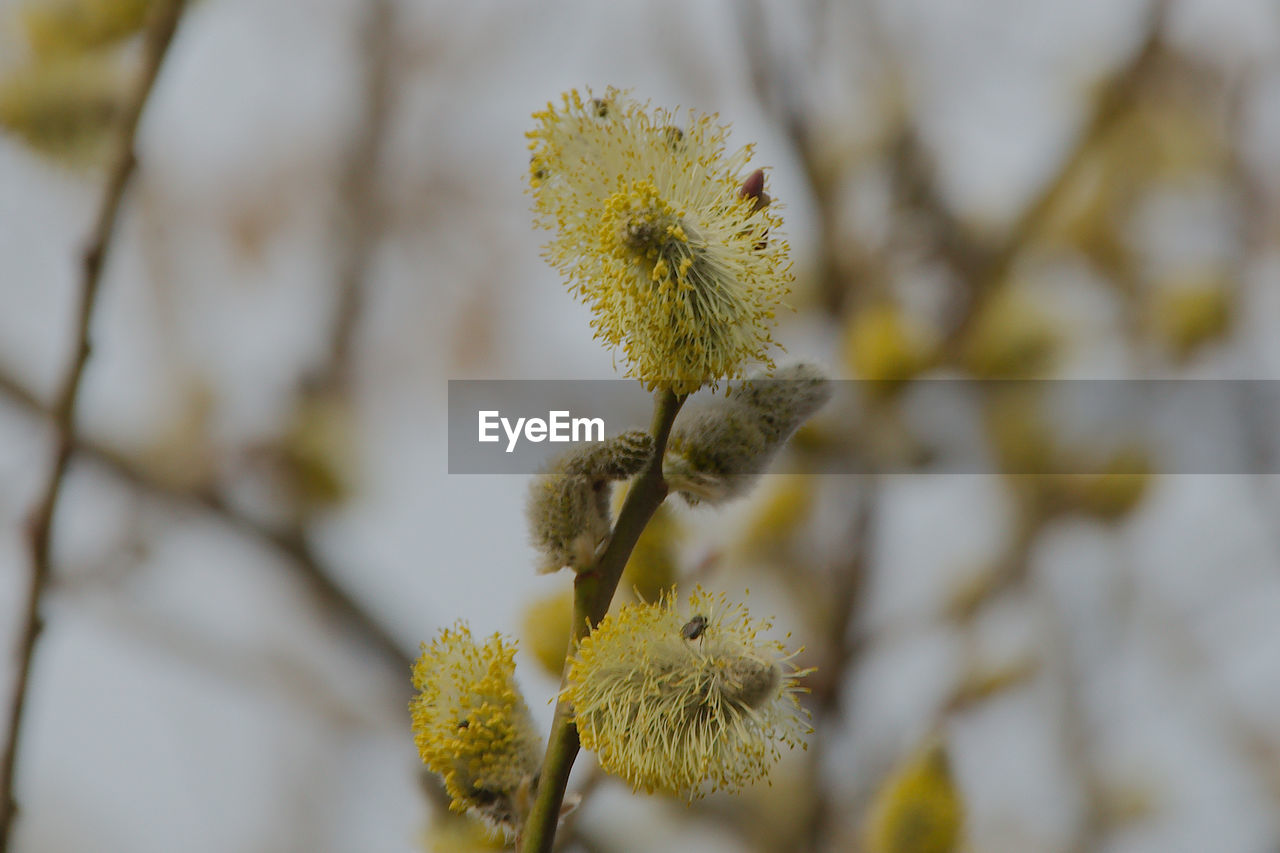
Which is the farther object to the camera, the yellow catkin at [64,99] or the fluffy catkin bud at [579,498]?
the yellow catkin at [64,99]

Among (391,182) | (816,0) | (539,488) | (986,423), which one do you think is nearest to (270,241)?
(391,182)

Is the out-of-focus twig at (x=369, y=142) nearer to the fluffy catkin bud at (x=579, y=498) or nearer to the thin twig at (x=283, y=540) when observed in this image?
the thin twig at (x=283, y=540)

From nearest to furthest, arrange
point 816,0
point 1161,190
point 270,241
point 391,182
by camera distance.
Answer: point 816,0, point 1161,190, point 391,182, point 270,241

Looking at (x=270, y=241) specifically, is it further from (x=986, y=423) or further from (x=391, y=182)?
(x=986, y=423)

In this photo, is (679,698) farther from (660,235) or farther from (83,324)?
(83,324)

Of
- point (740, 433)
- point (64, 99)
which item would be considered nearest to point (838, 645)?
point (740, 433)

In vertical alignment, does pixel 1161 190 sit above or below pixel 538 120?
above

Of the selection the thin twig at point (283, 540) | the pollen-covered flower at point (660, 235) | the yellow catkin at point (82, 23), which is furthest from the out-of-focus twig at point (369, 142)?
the pollen-covered flower at point (660, 235)
